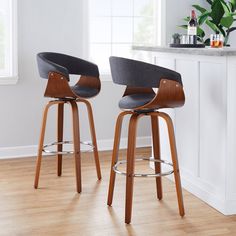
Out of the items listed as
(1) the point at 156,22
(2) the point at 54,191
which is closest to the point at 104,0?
(1) the point at 156,22

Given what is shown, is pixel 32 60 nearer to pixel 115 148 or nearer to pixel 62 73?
pixel 62 73

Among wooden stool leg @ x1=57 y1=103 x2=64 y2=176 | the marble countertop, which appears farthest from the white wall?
the marble countertop

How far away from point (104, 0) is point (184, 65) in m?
1.79

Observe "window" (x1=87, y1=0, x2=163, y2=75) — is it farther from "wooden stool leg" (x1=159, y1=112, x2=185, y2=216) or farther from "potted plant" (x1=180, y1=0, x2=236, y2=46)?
"wooden stool leg" (x1=159, y1=112, x2=185, y2=216)

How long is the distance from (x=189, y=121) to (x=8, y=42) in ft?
6.79

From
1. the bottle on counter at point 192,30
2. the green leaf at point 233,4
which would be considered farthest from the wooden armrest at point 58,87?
the green leaf at point 233,4

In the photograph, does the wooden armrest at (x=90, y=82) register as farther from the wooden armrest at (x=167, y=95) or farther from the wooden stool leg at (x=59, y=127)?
the wooden armrest at (x=167, y=95)

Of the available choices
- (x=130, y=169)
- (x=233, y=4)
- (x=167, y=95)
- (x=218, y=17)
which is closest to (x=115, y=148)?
(x=130, y=169)

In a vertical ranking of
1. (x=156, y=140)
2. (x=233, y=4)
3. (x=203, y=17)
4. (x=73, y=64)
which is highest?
(x=233, y=4)

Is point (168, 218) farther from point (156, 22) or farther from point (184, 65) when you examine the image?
point (156, 22)

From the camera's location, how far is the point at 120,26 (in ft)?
18.3

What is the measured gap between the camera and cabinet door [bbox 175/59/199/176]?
385cm

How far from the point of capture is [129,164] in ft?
10.9

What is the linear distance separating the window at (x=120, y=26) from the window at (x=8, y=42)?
77 centimetres
